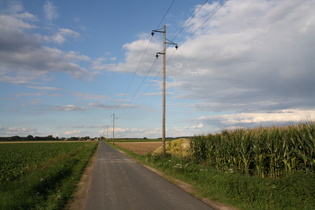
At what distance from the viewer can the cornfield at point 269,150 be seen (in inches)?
410

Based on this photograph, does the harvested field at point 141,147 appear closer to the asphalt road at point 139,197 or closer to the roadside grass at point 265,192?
the asphalt road at point 139,197

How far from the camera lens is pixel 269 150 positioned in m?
12.2

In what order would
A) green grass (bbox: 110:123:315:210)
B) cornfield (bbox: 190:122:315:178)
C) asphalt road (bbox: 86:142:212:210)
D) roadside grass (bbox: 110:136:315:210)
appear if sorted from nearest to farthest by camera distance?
roadside grass (bbox: 110:136:315:210) → asphalt road (bbox: 86:142:212:210) → green grass (bbox: 110:123:315:210) → cornfield (bbox: 190:122:315:178)

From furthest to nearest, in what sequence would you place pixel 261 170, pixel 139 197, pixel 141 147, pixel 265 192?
1. pixel 141 147
2. pixel 261 170
3. pixel 139 197
4. pixel 265 192

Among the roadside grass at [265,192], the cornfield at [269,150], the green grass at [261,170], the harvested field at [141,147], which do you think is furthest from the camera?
the harvested field at [141,147]

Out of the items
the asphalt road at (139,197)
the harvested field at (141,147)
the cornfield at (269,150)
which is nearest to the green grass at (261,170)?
the cornfield at (269,150)

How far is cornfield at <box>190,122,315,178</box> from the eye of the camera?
1041 cm

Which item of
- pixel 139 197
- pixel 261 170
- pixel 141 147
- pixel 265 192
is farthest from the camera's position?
pixel 141 147

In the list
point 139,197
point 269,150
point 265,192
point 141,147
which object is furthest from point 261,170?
point 141,147

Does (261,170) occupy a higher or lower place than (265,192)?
higher

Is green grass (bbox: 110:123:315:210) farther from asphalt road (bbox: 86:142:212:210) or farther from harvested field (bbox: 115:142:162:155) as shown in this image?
harvested field (bbox: 115:142:162:155)

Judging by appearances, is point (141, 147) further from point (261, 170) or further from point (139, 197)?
point (139, 197)

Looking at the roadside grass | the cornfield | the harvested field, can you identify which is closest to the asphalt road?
the roadside grass

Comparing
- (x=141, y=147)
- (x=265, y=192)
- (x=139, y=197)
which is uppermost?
(x=265, y=192)
